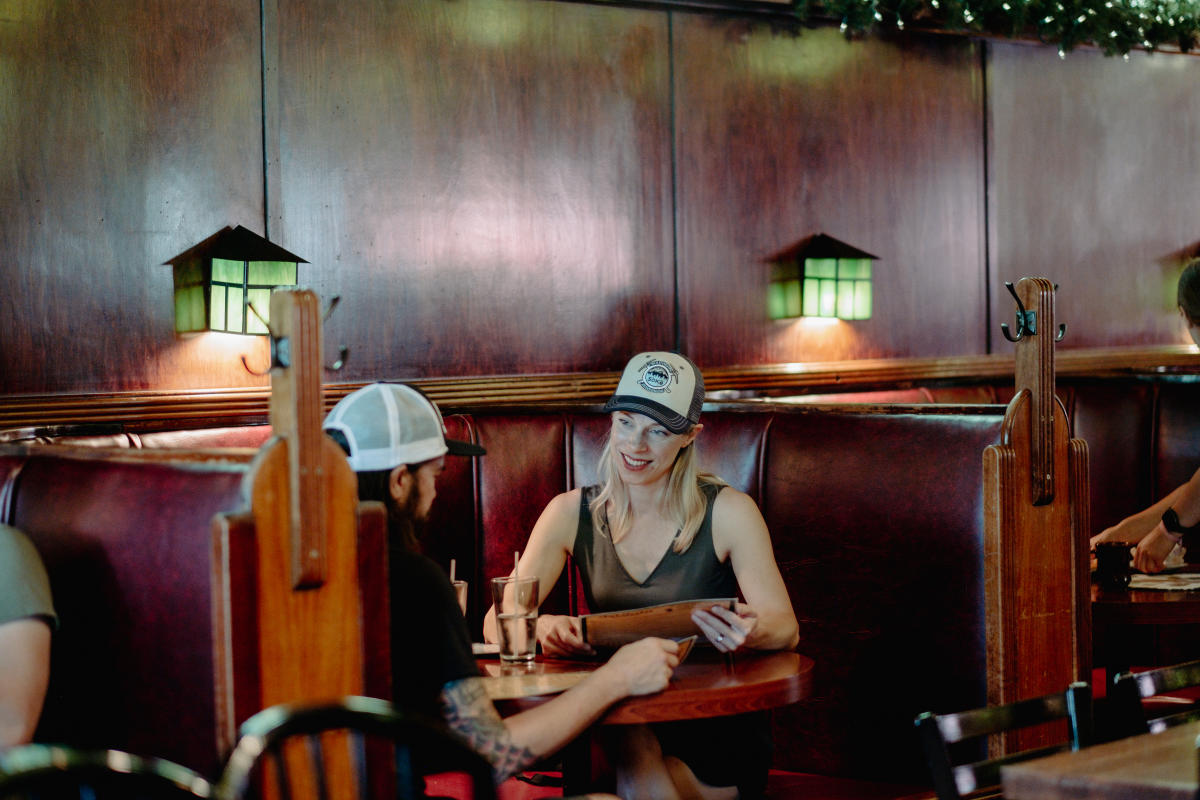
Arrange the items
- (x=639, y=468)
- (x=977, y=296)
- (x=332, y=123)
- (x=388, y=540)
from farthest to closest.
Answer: (x=977, y=296)
(x=332, y=123)
(x=639, y=468)
(x=388, y=540)

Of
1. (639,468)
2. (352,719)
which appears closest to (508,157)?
(639,468)

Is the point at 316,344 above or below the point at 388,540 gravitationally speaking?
above

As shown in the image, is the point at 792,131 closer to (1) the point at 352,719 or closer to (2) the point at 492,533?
(2) the point at 492,533

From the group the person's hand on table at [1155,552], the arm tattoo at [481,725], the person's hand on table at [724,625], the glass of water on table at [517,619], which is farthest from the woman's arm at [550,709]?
the person's hand on table at [1155,552]

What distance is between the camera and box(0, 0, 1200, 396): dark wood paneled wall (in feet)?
14.0

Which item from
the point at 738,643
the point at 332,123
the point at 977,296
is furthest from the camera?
the point at 977,296

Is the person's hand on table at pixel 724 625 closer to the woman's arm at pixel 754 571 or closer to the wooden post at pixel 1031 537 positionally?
the woman's arm at pixel 754 571

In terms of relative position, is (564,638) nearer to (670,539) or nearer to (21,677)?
(670,539)

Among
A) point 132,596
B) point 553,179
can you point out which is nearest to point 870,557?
point 132,596

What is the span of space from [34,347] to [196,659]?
275 centimetres

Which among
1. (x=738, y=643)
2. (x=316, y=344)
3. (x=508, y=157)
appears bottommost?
(x=738, y=643)

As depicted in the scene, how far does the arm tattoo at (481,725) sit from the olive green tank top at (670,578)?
837 mm

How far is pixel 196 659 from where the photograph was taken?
5.85 feet

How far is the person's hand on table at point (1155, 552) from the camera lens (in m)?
3.32
